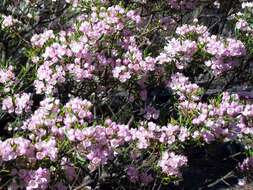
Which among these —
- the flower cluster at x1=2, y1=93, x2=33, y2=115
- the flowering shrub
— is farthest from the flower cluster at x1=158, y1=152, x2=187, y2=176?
the flower cluster at x1=2, y1=93, x2=33, y2=115

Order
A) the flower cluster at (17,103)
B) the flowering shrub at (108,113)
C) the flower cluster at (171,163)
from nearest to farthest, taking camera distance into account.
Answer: the flowering shrub at (108,113), the flower cluster at (171,163), the flower cluster at (17,103)

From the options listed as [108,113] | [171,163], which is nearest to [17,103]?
[171,163]

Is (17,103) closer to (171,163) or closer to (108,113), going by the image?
(171,163)

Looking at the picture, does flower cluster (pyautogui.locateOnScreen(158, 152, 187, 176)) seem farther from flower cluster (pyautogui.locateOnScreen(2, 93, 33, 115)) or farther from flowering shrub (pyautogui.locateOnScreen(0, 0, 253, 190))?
flower cluster (pyautogui.locateOnScreen(2, 93, 33, 115))

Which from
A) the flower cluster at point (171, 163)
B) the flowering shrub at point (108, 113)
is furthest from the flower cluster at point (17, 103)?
the flower cluster at point (171, 163)

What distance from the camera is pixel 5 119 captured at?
575cm

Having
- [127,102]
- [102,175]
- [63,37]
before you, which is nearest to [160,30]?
[127,102]

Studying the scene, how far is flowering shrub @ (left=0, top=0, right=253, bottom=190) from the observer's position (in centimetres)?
375

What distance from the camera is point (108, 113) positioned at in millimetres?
5746

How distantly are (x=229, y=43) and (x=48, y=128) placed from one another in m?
1.93

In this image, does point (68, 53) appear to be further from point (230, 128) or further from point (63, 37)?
point (230, 128)

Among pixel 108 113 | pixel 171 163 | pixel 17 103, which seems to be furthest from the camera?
pixel 108 113

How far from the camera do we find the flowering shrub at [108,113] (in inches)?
148

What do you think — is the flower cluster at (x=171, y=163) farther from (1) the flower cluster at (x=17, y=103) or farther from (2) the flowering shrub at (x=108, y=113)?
(1) the flower cluster at (x=17, y=103)
